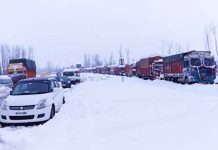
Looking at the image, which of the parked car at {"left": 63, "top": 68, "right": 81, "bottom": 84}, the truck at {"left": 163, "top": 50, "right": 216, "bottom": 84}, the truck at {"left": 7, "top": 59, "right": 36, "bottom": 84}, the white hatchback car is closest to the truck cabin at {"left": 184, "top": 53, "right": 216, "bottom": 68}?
the truck at {"left": 163, "top": 50, "right": 216, "bottom": 84}

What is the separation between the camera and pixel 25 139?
763cm

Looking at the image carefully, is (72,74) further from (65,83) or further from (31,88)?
(31,88)

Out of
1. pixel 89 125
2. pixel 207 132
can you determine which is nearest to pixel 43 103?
pixel 89 125

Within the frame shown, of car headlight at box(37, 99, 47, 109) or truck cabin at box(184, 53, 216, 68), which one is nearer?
car headlight at box(37, 99, 47, 109)

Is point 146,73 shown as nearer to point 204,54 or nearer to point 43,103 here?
point 204,54

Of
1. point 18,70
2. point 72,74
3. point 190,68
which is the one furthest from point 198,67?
point 18,70

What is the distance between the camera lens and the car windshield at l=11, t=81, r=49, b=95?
11.8 meters

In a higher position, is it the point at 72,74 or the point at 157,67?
the point at 157,67

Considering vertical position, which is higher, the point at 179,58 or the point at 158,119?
the point at 179,58

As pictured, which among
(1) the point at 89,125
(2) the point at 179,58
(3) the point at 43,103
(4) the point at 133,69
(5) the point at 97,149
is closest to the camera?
(5) the point at 97,149

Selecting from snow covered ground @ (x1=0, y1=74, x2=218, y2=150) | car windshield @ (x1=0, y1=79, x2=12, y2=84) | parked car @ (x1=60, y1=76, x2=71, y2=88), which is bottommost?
snow covered ground @ (x1=0, y1=74, x2=218, y2=150)

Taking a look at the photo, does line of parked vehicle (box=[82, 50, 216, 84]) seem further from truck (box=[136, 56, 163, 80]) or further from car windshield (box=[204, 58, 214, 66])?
truck (box=[136, 56, 163, 80])

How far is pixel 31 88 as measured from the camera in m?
12.0

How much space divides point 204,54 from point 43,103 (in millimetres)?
20608
